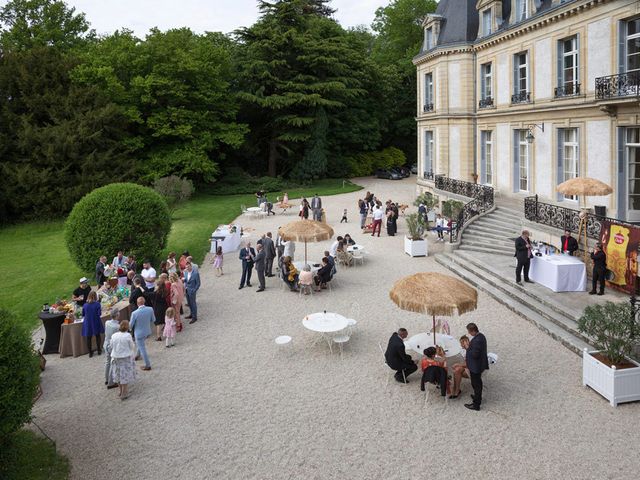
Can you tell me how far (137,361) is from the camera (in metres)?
11.5

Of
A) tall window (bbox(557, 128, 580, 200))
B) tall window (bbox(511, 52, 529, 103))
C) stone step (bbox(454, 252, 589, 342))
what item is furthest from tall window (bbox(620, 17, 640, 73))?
stone step (bbox(454, 252, 589, 342))

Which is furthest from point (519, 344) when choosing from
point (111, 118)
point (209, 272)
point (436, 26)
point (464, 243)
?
point (111, 118)

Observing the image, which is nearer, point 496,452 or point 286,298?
point 496,452

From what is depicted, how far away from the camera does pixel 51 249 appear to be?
86.0 feet

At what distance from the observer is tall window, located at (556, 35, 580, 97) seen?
20.2m

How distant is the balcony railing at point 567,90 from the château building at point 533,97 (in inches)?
2.2

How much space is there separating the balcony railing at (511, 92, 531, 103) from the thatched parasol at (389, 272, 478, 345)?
15.7m

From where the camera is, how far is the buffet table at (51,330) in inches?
483

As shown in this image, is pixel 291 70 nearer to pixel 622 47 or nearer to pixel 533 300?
pixel 622 47

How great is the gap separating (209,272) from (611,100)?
14.2 metres

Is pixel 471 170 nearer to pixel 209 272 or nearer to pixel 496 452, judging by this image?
pixel 209 272

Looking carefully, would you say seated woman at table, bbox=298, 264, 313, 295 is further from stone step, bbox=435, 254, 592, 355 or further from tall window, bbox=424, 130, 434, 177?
tall window, bbox=424, 130, 434, 177

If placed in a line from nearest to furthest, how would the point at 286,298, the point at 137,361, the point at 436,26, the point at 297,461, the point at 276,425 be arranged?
1. the point at 297,461
2. the point at 276,425
3. the point at 137,361
4. the point at 286,298
5. the point at 436,26

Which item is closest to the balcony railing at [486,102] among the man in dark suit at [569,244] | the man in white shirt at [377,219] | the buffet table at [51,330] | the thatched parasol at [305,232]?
the man in white shirt at [377,219]
